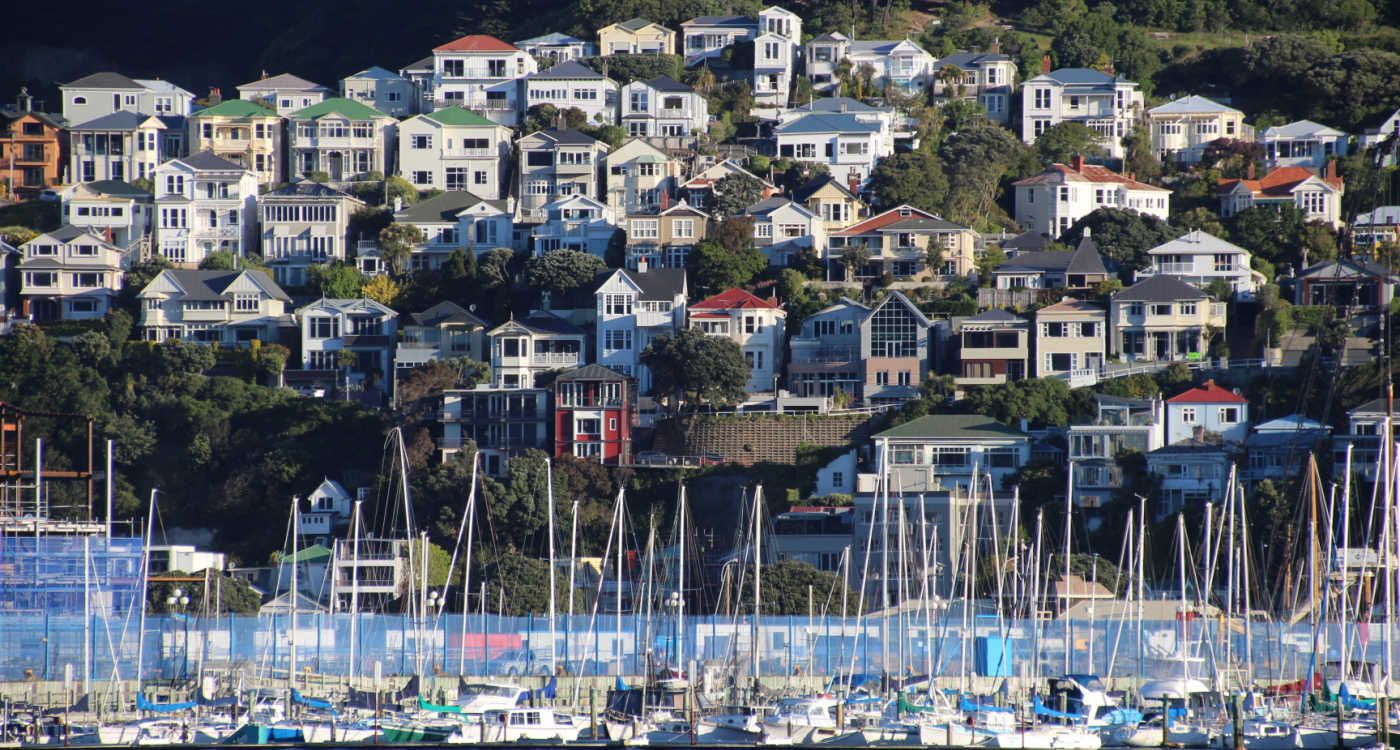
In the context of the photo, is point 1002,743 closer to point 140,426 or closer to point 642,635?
point 642,635

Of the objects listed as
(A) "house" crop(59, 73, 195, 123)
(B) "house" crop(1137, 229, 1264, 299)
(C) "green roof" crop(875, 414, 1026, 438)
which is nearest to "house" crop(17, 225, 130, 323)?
(A) "house" crop(59, 73, 195, 123)

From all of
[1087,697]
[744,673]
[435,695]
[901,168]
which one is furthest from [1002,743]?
[901,168]

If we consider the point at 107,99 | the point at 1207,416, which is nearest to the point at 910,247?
the point at 1207,416

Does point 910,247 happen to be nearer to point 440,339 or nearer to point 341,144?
point 440,339

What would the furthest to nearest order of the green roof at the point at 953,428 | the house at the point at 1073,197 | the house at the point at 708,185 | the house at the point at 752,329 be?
the house at the point at 708,185
the house at the point at 1073,197
the house at the point at 752,329
the green roof at the point at 953,428

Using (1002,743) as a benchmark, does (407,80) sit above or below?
above

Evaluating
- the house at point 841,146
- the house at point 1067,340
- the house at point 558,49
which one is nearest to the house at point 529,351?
the house at point 1067,340

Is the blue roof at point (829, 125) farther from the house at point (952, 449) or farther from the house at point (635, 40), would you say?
the house at point (952, 449)
